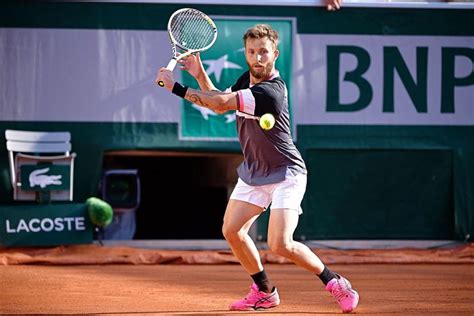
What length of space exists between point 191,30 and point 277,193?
44.8 inches

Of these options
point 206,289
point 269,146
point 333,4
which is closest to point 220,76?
point 333,4

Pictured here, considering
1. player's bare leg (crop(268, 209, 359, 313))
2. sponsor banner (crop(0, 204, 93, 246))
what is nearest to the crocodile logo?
sponsor banner (crop(0, 204, 93, 246))

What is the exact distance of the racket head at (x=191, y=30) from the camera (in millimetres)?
5254

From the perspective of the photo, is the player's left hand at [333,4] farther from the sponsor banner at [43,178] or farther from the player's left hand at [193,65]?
the player's left hand at [193,65]

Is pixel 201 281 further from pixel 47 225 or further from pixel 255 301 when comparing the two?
pixel 47 225

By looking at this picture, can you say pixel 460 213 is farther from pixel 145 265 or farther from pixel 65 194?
pixel 65 194

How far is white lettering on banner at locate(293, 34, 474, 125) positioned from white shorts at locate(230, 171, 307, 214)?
174 inches

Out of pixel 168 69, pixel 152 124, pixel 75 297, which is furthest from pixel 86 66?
pixel 168 69

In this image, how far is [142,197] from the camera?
11.1 m

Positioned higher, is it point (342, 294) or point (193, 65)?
point (193, 65)

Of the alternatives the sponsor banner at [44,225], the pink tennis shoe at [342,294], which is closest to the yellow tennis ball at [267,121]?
the pink tennis shoe at [342,294]

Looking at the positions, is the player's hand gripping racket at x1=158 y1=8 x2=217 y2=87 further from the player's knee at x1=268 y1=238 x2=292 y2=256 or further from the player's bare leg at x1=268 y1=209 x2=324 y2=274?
the player's knee at x1=268 y1=238 x2=292 y2=256

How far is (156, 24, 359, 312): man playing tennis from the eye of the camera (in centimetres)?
475

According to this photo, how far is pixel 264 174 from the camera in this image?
4.96 meters
